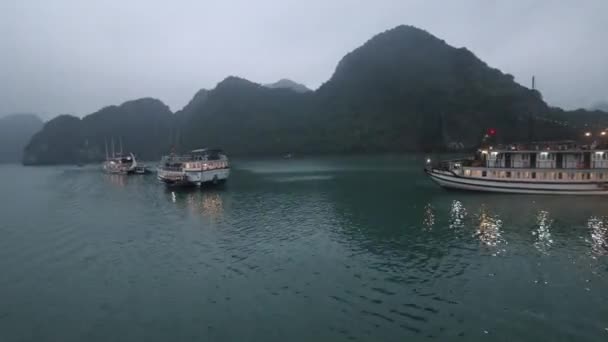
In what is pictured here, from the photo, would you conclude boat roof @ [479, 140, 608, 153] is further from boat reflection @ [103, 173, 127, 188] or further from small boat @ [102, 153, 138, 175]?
small boat @ [102, 153, 138, 175]

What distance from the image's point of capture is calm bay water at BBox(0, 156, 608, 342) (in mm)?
17641

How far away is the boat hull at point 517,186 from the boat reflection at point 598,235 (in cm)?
1510

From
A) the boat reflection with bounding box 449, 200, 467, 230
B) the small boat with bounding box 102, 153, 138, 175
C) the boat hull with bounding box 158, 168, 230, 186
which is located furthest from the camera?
the small boat with bounding box 102, 153, 138, 175

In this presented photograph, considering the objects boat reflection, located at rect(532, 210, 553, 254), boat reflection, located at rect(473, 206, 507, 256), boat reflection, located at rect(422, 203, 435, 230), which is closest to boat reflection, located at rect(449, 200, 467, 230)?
boat reflection, located at rect(473, 206, 507, 256)

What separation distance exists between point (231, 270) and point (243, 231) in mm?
11771

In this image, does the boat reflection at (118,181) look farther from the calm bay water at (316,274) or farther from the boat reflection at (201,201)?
the calm bay water at (316,274)

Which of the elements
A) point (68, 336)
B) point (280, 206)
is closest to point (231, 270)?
point (68, 336)

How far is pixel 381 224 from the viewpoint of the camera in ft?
128

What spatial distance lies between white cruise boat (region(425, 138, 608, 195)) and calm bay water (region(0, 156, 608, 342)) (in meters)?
4.82

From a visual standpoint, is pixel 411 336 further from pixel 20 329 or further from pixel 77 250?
pixel 77 250

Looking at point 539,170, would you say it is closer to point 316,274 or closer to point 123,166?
point 316,274

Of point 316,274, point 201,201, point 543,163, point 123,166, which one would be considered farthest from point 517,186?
point 123,166

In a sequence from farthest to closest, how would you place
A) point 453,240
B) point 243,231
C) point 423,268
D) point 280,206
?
point 280,206 → point 243,231 → point 453,240 → point 423,268

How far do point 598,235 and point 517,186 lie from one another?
23.6 metres
